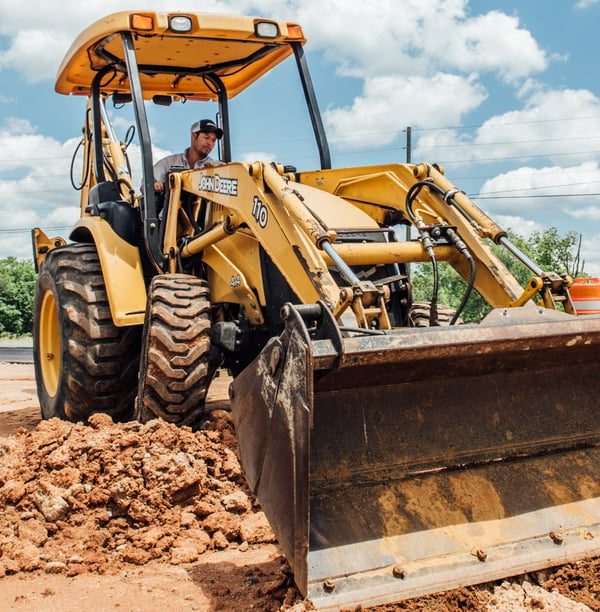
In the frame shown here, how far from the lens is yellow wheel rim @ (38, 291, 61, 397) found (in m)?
6.44

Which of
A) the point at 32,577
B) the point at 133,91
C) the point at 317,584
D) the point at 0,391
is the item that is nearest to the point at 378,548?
the point at 317,584

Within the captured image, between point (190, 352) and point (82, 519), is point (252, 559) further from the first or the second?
point (190, 352)

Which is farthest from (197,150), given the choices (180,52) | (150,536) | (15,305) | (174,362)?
(15,305)

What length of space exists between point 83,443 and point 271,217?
1.67m

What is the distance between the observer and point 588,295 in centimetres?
672

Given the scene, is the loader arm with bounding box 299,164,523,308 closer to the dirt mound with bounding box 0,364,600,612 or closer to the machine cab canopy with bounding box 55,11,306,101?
the machine cab canopy with bounding box 55,11,306,101

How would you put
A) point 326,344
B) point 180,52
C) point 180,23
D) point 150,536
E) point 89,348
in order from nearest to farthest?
1. point 326,344
2. point 150,536
3. point 89,348
4. point 180,23
5. point 180,52

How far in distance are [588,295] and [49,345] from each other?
4.78 meters

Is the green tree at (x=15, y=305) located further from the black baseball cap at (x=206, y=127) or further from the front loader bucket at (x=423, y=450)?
the front loader bucket at (x=423, y=450)

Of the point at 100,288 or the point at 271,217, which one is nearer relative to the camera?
the point at 271,217

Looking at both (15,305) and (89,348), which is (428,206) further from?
(15,305)

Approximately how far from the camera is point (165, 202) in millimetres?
5719

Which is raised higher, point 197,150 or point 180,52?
point 180,52

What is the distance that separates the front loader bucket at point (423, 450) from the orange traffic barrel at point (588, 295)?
2.92m
